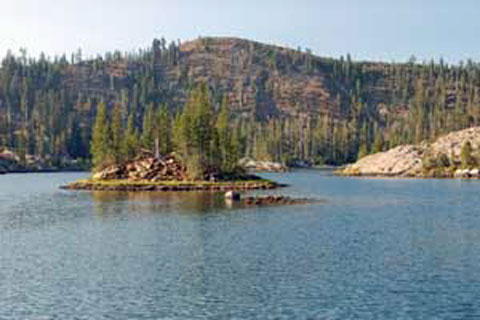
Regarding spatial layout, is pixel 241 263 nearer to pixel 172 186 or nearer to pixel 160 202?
pixel 160 202

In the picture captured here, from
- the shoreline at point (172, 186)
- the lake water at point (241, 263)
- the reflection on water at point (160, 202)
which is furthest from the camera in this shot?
the shoreline at point (172, 186)

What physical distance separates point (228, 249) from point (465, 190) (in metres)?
127

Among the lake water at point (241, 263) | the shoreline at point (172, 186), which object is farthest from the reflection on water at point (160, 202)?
the shoreline at point (172, 186)

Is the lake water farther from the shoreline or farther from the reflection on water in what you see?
the shoreline

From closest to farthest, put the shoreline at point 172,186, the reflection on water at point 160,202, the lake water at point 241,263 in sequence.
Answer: the lake water at point 241,263 → the reflection on water at point 160,202 → the shoreline at point 172,186

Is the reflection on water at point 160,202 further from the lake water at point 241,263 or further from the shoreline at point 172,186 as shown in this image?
the shoreline at point 172,186

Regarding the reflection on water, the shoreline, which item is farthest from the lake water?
the shoreline

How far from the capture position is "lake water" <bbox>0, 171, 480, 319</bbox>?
5078 centimetres

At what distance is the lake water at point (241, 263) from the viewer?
5078cm

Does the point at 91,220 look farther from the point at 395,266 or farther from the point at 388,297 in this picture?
the point at 388,297

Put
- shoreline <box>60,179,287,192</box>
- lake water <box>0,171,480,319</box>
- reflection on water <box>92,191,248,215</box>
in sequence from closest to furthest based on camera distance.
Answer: lake water <box>0,171,480,319</box>, reflection on water <box>92,191,248,215</box>, shoreline <box>60,179,287,192</box>

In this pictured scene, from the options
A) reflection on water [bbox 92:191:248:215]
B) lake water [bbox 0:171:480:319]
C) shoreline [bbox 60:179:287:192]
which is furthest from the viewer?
shoreline [bbox 60:179:287:192]

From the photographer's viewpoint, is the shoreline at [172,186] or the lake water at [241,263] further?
the shoreline at [172,186]

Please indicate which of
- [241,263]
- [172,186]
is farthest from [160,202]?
[241,263]
